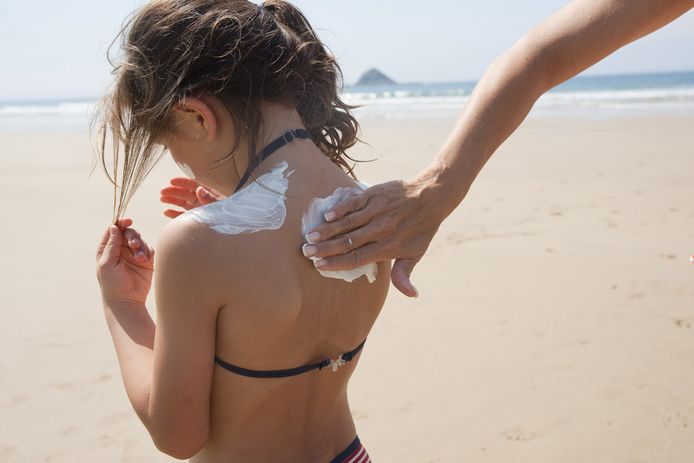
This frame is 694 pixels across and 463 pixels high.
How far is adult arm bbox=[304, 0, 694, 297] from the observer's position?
1458mm

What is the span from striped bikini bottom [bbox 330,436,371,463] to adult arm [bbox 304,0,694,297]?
435 mm

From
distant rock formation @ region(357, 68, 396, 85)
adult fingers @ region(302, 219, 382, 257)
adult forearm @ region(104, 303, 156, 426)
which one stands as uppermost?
adult fingers @ region(302, 219, 382, 257)

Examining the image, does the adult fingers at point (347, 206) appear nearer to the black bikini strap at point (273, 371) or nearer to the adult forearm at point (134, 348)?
the black bikini strap at point (273, 371)

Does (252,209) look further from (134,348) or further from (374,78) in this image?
(374,78)

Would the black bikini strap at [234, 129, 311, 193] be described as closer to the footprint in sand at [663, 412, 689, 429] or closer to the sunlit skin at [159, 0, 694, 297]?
the sunlit skin at [159, 0, 694, 297]

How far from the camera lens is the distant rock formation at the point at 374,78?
8506cm

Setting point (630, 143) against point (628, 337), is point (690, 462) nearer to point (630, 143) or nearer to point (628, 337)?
point (628, 337)

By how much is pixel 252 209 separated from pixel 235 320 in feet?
0.69

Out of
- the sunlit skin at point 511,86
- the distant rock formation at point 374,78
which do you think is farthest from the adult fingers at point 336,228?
the distant rock formation at point 374,78

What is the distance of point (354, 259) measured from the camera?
1.32 m

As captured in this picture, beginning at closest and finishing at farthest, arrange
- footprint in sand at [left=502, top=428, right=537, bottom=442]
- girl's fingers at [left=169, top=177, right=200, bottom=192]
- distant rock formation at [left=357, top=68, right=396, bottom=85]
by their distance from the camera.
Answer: girl's fingers at [left=169, top=177, right=200, bottom=192] → footprint in sand at [left=502, top=428, right=537, bottom=442] → distant rock formation at [left=357, top=68, right=396, bottom=85]

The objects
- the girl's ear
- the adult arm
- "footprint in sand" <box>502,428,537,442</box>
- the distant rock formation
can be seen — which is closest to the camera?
the girl's ear

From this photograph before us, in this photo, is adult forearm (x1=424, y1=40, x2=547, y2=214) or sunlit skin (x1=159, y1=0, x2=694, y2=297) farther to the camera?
adult forearm (x1=424, y1=40, x2=547, y2=214)

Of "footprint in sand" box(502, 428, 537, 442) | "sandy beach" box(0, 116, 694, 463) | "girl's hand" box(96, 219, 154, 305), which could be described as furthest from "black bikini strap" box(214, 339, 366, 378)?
"footprint in sand" box(502, 428, 537, 442)
